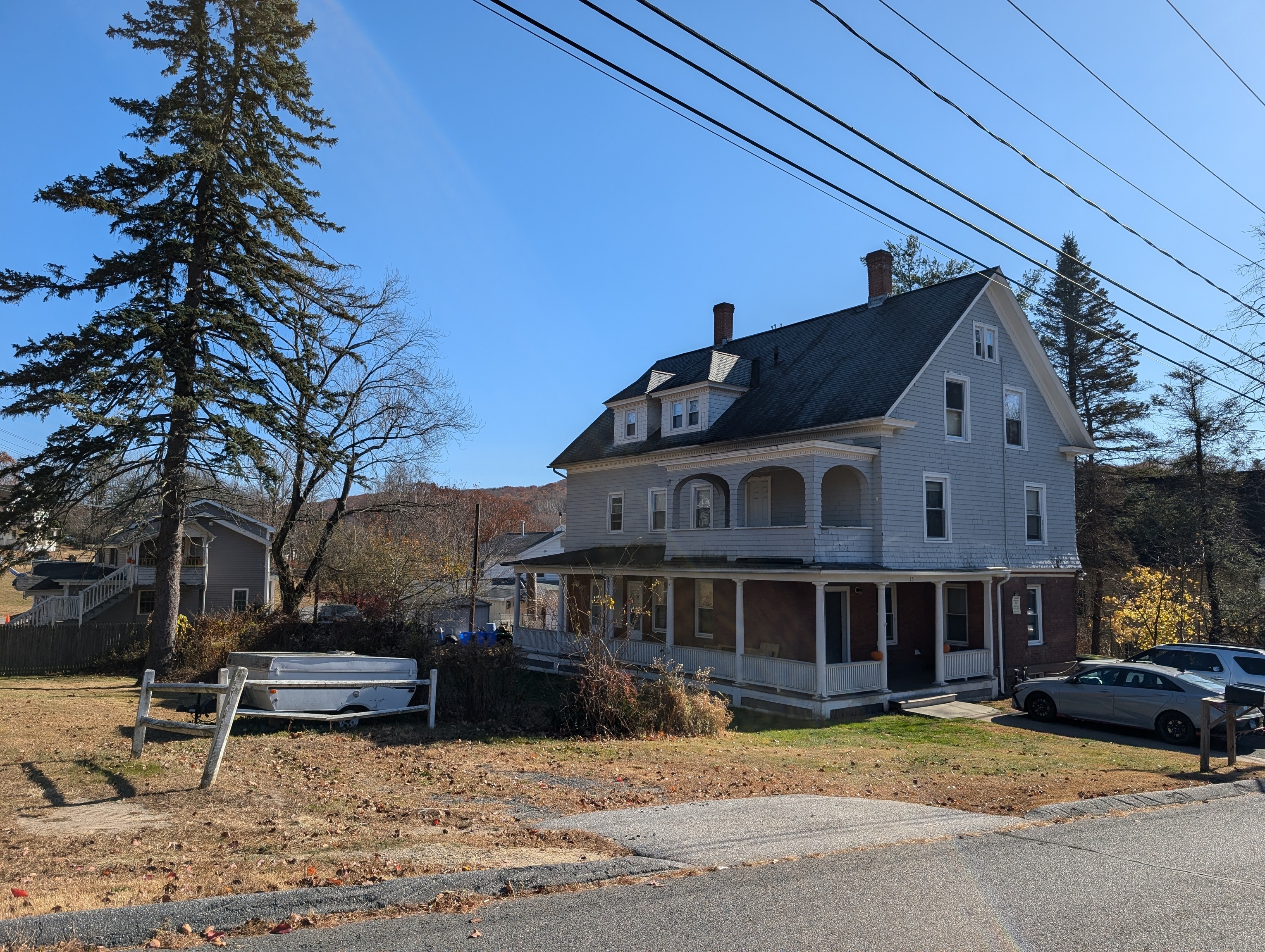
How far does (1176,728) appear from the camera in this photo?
16.0m

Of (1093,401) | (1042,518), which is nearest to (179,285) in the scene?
(1042,518)

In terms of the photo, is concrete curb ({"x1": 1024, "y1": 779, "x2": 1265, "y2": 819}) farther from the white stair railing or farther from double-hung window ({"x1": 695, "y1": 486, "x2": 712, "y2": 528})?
the white stair railing

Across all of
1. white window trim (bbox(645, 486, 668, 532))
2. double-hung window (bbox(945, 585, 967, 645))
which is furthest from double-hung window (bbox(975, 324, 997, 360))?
white window trim (bbox(645, 486, 668, 532))

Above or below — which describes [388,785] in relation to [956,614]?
below

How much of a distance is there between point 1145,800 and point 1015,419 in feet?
54.0

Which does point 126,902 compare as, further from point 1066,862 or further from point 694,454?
point 694,454

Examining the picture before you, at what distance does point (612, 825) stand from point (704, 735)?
26.4ft

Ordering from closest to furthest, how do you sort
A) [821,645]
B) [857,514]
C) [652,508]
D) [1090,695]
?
[1090,695], [821,645], [857,514], [652,508]

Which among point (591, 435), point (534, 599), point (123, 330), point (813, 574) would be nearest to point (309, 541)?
point (534, 599)

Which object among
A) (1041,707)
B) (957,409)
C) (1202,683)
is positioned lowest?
(1041,707)

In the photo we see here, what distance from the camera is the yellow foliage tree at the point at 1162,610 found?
1228 inches

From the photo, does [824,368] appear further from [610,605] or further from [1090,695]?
[1090,695]

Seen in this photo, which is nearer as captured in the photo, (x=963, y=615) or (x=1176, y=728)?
(x=1176, y=728)

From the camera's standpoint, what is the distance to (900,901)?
623 centimetres
